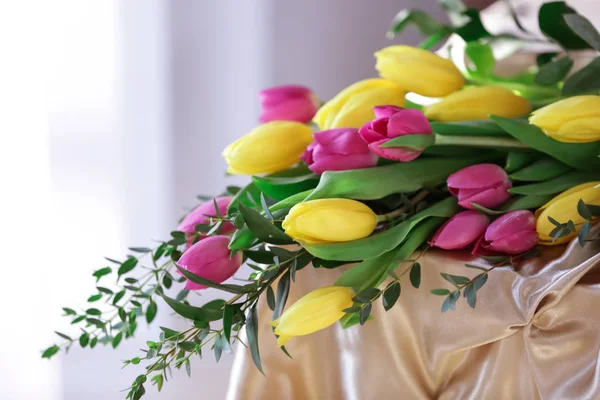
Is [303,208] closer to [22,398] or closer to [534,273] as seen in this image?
[534,273]

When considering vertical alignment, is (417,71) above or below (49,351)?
above

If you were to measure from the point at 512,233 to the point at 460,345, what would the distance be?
8 cm

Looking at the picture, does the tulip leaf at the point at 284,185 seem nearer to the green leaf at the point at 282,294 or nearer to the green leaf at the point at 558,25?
the green leaf at the point at 282,294

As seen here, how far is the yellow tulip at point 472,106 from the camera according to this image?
18.6 inches

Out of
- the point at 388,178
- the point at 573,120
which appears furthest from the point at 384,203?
the point at 573,120

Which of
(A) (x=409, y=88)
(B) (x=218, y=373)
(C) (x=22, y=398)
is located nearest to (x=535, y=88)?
(A) (x=409, y=88)

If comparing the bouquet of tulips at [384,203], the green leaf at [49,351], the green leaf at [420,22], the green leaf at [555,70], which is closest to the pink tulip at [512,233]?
the bouquet of tulips at [384,203]

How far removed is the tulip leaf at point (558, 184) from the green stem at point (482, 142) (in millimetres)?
34

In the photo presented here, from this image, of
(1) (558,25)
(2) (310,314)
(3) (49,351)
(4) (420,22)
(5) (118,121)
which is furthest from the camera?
(5) (118,121)

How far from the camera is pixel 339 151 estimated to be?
42 centimetres

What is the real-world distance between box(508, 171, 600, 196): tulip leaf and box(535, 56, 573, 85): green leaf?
0.50ft

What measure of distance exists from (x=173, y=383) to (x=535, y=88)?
83cm

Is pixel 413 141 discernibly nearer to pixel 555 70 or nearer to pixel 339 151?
pixel 339 151

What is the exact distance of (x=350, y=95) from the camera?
1.64 feet
